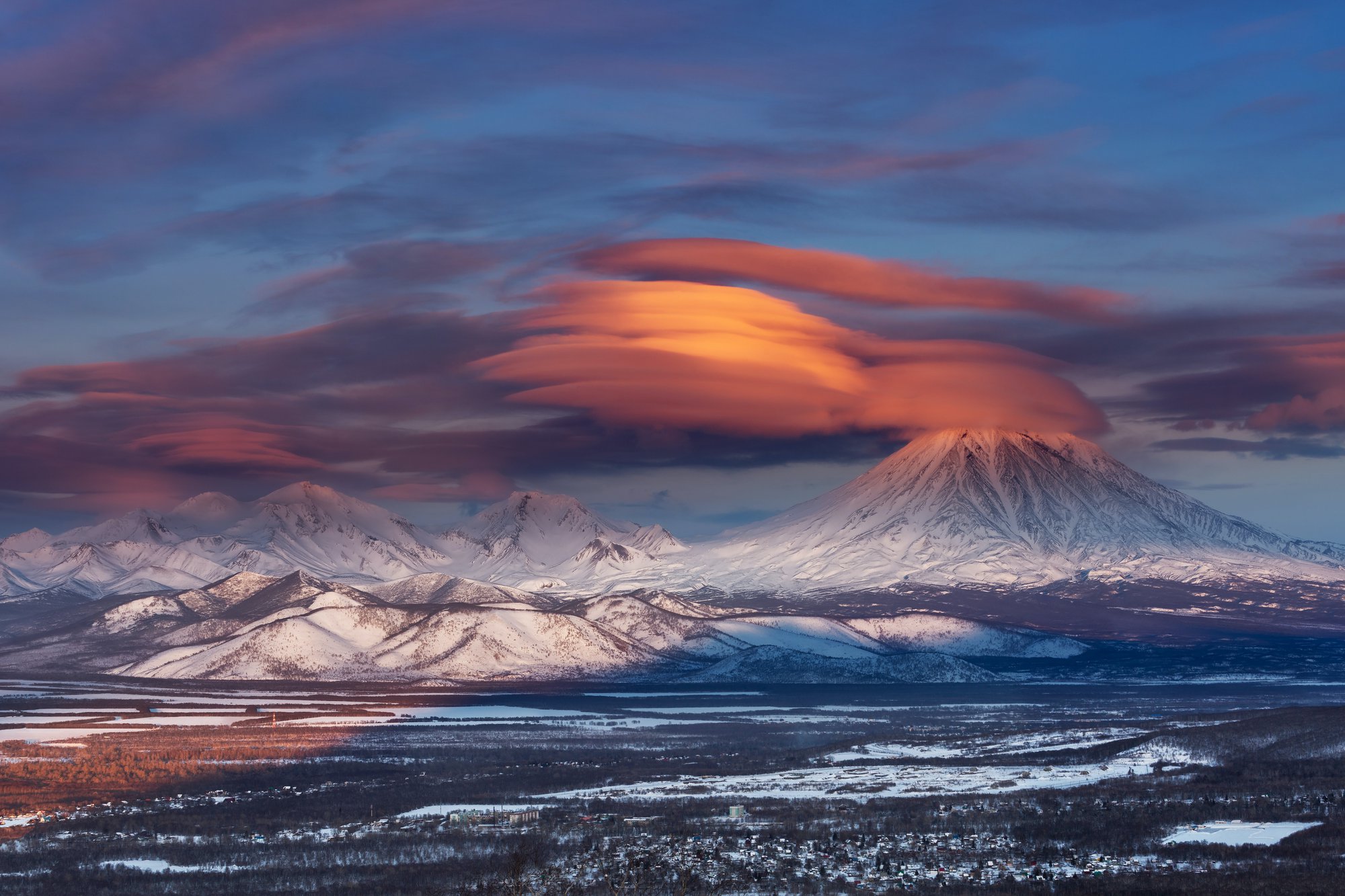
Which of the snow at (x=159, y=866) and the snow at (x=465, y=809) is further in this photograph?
the snow at (x=465, y=809)

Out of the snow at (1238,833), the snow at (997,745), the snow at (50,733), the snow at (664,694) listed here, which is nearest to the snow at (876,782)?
the snow at (997,745)

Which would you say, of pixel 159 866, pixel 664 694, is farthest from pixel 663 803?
pixel 664 694

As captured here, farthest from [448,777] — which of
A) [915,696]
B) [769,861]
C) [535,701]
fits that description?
[915,696]

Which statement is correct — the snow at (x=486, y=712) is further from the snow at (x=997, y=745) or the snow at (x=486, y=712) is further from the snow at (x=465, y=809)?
the snow at (x=465, y=809)

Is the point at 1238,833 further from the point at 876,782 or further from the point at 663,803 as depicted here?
the point at 663,803

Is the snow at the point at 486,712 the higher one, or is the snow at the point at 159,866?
the snow at the point at 159,866

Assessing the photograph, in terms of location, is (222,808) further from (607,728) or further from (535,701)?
(535,701)

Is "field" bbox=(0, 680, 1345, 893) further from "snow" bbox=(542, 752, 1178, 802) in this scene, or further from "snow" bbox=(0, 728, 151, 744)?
"snow" bbox=(0, 728, 151, 744)

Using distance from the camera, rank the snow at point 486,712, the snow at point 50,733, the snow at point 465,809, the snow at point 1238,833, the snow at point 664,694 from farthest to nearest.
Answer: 1. the snow at point 664,694
2. the snow at point 486,712
3. the snow at point 50,733
4. the snow at point 465,809
5. the snow at point 1238,833
